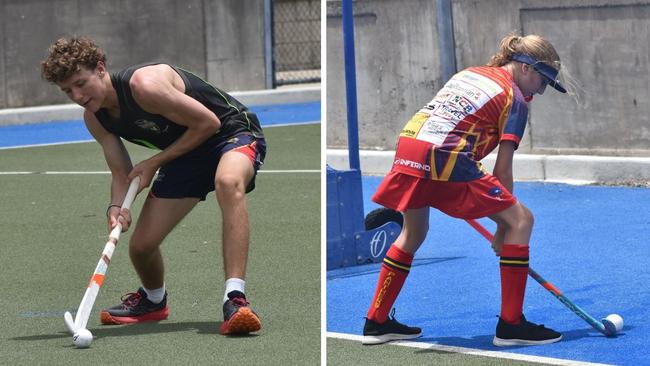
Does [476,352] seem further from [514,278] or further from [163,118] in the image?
[163,118]

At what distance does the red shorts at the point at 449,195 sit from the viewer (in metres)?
5.84

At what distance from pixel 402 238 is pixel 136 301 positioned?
1.37 m

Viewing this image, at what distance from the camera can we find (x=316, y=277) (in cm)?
745

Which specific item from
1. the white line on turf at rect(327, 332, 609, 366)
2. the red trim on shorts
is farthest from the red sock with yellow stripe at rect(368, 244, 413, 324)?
the red trim on shorts

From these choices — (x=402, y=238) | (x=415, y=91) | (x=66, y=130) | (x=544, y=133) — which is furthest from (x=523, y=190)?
(x=66, y=130)

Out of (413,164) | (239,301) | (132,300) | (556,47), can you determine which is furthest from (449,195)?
(556,47)

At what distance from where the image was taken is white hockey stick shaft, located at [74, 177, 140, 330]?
5965 mm

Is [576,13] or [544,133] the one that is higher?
[576,13]

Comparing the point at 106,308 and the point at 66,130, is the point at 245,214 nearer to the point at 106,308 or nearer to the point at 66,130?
the point at 106,308

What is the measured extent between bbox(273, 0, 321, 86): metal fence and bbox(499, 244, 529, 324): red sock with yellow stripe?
15889mm

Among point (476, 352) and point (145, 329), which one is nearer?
point (476, 352)

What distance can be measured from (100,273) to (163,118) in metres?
0.77

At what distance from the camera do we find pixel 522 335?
19.1ft

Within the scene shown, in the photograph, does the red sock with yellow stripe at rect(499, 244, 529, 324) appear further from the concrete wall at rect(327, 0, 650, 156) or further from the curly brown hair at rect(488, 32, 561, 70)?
the concrete wall at rect(327, 0, 650, 156)
